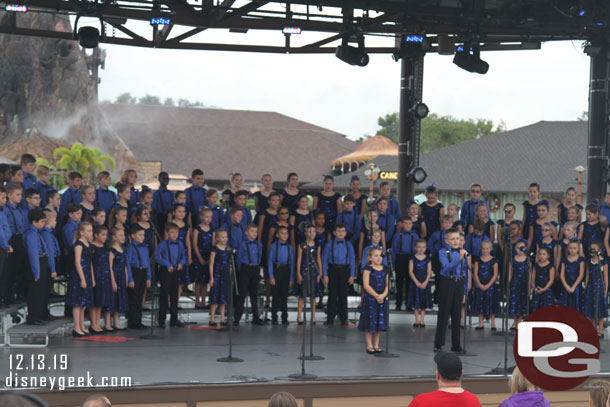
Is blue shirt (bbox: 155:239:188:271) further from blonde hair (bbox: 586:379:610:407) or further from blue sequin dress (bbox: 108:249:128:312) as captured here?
blonde hair (bbox: 586:379:610:407)

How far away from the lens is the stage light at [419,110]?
572 inches

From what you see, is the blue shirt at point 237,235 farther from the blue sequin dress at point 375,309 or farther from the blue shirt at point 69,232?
the blue sequin dress at point 375,309

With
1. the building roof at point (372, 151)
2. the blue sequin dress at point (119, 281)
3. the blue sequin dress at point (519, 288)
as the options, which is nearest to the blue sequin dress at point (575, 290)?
the blue sequin dress at point (519, 288)

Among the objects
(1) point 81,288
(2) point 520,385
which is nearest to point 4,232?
(1) point 81,288

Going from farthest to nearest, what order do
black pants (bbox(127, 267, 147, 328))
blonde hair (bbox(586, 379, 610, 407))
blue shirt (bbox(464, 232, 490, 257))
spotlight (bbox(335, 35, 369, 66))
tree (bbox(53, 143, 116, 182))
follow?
tree (bbox(53, 143, 116, 182)) < spotlight (bbox(335, 35, 369, 66)) < blue shirt (bbox(464, 232, 490, 257)) < black pants (bbox(127, 267, 147, 328)) < blonde hair (bbox(586, 379, 610, 407))

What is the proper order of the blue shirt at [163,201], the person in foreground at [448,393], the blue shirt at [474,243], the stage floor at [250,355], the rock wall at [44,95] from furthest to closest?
the rock wall at [44,95] → the blue shirt at [163,201] → the blue shirt at [474,243] → the stage floor at [250,355] → the person in foreground at [448,393]

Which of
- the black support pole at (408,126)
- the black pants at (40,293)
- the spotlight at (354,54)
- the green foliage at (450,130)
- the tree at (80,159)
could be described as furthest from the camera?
the green foliage at (450,130)

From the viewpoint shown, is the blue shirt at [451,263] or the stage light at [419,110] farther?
the stage light at [419,110]

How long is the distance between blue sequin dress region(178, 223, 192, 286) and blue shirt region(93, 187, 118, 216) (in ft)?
3.55

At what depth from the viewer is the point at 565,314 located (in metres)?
11.5

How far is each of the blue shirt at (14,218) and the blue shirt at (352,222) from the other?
4775 millimetres

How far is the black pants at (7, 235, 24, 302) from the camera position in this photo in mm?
10644

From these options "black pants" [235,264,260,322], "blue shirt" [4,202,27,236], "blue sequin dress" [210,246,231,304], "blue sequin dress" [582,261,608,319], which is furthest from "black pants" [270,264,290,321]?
"blue sequin dress" [582,261,608,319]

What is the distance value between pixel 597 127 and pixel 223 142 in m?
44.3
